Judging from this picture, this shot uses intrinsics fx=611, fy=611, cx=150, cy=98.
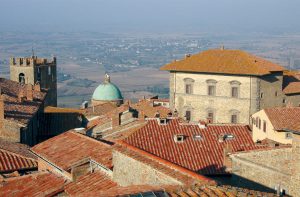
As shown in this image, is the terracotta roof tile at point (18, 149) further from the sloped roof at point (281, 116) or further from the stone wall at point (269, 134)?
the sloped roof at point (281, 116)

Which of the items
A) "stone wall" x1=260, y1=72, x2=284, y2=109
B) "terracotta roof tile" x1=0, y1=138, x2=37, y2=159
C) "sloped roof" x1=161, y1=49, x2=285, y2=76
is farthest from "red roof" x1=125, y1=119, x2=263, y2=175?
"stone wall" x1=260, y1=72, x2=284, y2=109

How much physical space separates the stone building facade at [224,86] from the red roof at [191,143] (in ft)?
69.9

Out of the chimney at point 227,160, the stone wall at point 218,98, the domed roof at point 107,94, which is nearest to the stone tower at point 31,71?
the domed roof at point 107,94

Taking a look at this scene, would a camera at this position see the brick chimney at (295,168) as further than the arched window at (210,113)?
No

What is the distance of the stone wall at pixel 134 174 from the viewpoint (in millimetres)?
15742

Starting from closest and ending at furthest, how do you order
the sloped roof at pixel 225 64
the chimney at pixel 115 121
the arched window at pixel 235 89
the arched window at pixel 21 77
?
the chimney at pixel 115 121 → the sloped roof at pixel 225 64 → the arched window at pixel 235 89 → the arched window at pixel 21 77

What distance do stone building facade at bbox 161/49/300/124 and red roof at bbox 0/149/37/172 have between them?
2637cm

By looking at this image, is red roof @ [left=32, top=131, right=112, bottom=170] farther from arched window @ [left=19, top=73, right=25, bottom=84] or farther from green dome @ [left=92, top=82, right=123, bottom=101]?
arched window @ [left=19, top=73, right=25, bottom=84]

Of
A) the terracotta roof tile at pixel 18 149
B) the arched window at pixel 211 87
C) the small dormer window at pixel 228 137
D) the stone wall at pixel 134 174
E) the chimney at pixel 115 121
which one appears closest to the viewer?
the stone wall at pixel 134 174

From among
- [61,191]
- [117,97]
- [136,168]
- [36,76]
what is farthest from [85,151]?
[36,76]

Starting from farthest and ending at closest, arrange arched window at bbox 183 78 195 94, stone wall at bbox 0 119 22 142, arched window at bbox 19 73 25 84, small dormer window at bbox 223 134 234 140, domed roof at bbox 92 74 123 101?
1. arched window at bbox 19 73 25 84
2. domed roof at bbox 92 74 123 101
3. arched window at bbox 183 78 195 94
4. stone wall at bbox 0 119 22 142
5. small dormer window at bbox 223 134 234 140

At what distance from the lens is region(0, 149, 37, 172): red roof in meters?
26.2

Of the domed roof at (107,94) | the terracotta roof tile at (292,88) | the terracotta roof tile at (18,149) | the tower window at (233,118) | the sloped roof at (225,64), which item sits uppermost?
the sloped roof at (225,64)

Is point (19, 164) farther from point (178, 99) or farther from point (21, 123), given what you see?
point (178, 99)
